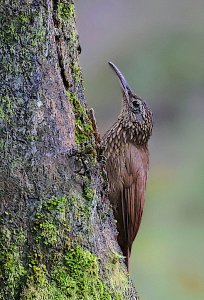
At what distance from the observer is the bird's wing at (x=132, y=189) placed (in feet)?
16.3

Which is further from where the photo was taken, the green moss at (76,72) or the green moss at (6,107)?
the green moss at (76,72)

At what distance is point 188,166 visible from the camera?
464 inches

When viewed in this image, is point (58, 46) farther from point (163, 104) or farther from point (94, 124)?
point (163, 104)

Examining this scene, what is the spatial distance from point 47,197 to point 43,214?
7 cm

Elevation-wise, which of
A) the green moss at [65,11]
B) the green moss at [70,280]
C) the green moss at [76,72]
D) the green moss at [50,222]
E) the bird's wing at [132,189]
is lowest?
the green moss at [70,280]

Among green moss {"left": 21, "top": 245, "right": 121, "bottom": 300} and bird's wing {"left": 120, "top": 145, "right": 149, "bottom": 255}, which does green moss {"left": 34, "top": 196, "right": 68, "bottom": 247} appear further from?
bird's wing {"left": 120, "top": 145, "right": 149, "bottom": 255}

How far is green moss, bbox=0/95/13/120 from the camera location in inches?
145

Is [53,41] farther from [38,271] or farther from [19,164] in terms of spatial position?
[38,271]

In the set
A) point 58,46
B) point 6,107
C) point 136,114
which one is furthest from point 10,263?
point 136,114

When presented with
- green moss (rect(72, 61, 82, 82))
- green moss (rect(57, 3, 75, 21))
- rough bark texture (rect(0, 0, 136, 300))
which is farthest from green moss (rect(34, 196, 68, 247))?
green moss (rect(57, 3, 75, 21))

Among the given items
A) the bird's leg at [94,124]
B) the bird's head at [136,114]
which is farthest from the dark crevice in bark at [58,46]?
the bird's head at [136,114]

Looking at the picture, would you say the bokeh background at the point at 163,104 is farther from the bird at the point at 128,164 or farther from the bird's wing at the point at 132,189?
the bird's wing at the point at 132,189

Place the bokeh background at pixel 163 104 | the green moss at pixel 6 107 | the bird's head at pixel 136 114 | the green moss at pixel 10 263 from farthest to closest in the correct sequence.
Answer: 1. the bokeh background at pixel 163 104
2. the bird's head at pixel 136 114
3. the green moss at pixel 6 107
4. the green moss at pixel 10 263

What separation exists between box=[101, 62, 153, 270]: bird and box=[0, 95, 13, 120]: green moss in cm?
128
